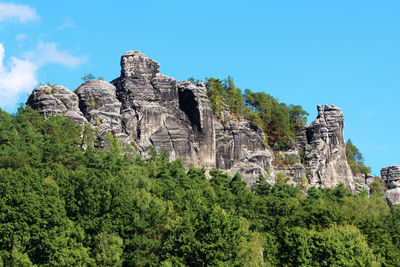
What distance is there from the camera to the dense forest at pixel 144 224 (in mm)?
47344

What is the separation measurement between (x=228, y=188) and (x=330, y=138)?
34536 millimetres

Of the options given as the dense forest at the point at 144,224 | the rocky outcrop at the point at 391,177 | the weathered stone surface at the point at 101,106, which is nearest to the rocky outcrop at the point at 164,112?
the weathered stone surface at the point at 101,106

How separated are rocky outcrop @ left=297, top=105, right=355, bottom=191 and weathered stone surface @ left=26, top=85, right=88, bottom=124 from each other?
132 feet

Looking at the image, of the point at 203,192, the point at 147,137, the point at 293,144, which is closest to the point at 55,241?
the point at 203,192

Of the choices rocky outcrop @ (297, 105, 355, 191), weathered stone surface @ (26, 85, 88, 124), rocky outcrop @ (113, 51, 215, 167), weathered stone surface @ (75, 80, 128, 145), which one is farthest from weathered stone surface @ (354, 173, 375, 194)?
weathered stone surface @ (26, 85, 88, 124)

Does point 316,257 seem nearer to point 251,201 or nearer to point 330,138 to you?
point 251,201

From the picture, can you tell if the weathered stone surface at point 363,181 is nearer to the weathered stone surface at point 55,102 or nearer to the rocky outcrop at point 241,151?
the rocky outcrop at point 241,151

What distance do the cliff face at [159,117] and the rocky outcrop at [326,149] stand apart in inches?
382

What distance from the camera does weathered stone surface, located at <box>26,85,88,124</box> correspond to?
3307 inches

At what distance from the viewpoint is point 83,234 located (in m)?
49.4

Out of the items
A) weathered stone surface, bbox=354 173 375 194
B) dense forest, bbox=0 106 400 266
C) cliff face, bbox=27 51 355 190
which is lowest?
dense forest, bbox=0 106 400 266

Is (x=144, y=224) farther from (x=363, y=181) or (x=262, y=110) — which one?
(x=363, y=181)

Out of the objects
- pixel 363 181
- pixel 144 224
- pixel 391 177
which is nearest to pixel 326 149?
pixel 363 181

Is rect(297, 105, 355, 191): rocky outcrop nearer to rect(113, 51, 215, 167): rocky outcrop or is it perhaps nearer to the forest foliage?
the forest foliage
